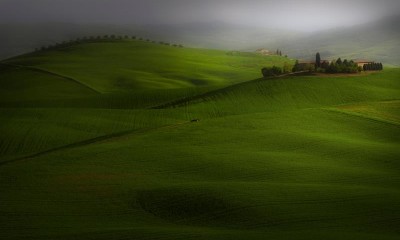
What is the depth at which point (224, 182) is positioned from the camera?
32.6 meters

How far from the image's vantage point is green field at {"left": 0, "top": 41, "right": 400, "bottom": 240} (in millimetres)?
26094

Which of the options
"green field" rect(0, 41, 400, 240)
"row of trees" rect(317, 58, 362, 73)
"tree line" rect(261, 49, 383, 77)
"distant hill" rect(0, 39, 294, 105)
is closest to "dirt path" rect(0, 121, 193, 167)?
"green field" rect(0, 41, 400, 240)

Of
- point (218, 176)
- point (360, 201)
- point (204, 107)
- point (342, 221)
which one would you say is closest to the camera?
point (342, 221)

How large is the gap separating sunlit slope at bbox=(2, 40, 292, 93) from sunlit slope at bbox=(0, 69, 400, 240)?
46919 millimetres

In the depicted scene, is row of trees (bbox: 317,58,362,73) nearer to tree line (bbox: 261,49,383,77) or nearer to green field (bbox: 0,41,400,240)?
tree line (bbox: 261,49,383,77)

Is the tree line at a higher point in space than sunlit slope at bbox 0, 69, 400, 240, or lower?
higher

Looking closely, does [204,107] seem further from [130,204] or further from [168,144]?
[130,204]

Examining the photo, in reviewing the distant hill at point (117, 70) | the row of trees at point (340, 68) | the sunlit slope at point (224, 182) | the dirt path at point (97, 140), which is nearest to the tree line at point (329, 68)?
the row of trees at point (340, 68)

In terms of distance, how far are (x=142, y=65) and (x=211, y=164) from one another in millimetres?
84604

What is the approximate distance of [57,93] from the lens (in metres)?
86.1

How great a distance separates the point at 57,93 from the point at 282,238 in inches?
2709

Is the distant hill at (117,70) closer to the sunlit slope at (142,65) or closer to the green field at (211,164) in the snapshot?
the sunlit slope at (142,65)

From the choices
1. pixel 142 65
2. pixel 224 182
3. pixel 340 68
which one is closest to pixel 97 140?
pixel 224 182

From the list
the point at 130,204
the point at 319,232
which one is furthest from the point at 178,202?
the point at 319,232
